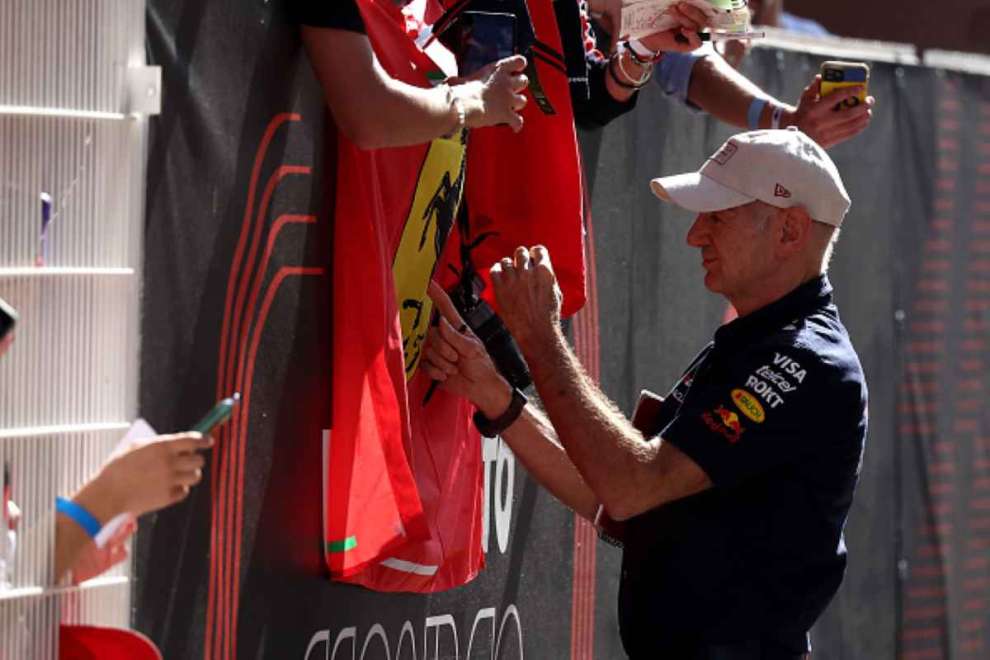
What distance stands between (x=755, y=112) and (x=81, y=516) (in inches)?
115

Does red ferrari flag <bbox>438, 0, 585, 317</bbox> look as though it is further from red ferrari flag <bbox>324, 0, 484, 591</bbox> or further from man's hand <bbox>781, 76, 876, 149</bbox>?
man's hand <bbox>781, 76, 876, 149</bbox>

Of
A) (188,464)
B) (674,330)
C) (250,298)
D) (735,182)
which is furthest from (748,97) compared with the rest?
(188,464)

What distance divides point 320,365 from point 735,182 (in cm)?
93

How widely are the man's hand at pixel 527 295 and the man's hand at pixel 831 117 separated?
5.32 feet

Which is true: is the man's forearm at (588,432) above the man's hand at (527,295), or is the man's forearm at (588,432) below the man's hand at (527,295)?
below

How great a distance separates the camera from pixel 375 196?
147 inches

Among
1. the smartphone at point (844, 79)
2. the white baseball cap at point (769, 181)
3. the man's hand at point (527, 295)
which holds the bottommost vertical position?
the man's hand at point (527, 295)

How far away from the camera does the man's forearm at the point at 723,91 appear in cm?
530

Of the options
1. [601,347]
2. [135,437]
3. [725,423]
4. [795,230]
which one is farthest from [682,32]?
[135,437]

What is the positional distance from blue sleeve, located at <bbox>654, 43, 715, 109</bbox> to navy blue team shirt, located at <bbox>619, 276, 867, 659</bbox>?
175 centimetres

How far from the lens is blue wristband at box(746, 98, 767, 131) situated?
206 inches

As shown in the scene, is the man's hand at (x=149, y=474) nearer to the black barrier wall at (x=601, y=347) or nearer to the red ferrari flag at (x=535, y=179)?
the black barrier wall at (x=601, y=347)

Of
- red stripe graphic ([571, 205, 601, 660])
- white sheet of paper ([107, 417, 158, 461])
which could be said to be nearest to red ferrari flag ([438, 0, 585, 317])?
red stripe graphic ([571, 205, 601, 660])

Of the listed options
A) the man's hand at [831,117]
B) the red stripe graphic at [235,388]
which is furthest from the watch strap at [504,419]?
the man's hand at [831,117]
